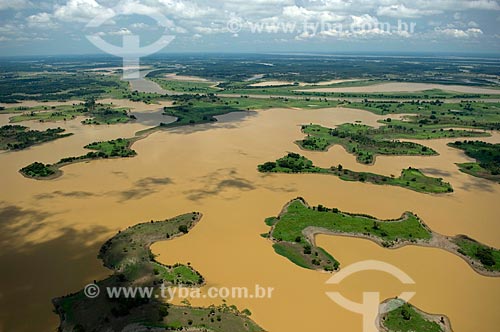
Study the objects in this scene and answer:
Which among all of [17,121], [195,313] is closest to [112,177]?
[195,313]

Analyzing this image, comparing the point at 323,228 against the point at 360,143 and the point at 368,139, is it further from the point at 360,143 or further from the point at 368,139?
the point at 368,139

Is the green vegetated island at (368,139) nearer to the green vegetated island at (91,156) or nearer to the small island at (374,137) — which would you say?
the small island at (374,137)

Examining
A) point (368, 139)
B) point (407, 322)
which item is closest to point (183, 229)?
point (407, 322)

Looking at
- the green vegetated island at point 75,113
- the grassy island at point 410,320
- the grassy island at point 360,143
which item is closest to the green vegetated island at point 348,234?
the grassy island at point 410,320

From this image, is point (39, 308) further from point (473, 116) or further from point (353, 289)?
point (473, 116)

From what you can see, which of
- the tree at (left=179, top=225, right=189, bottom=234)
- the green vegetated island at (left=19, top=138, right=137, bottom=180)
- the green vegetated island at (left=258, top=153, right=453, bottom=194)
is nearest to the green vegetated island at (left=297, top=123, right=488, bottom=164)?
the green vegetated island at (left=258, top=153, right=453, bottom=194)
